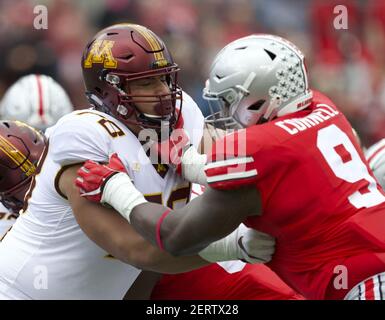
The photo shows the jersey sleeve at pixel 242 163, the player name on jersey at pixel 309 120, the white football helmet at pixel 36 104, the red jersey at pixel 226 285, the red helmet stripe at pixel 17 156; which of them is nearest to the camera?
the jersey sleeve at pixel 242 163

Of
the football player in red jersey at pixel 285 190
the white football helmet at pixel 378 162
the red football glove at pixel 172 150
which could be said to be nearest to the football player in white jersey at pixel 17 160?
the red football glove at pixel 172 150

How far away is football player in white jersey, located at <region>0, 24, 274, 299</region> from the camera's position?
400cm

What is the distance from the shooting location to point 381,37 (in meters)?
10.7

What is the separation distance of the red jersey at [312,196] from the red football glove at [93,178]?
0.46 meters

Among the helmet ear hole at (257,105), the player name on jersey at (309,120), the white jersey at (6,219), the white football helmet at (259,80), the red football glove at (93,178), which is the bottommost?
the white jersey at (6,219)

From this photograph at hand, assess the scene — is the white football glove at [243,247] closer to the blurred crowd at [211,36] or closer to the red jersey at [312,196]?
the red jersey at [312,196]

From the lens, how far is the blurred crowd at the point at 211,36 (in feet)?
30.4

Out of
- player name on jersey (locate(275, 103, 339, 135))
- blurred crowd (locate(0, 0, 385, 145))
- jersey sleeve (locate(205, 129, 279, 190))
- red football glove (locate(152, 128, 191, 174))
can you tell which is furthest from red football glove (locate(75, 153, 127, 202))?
blurred crowd (locate(0, 0, 385, 145))

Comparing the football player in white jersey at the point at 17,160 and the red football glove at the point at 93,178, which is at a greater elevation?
the red football glove at the point at 93,178

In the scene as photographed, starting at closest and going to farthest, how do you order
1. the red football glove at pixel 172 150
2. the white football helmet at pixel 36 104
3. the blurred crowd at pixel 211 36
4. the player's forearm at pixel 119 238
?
1. the player's forearm at pixel 119 238
2. the red football glove at pixel 172 150
3. the white football helmet at pixel 36 104
4. the blurred crowd at pixel 211 36

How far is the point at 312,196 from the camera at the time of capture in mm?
3584

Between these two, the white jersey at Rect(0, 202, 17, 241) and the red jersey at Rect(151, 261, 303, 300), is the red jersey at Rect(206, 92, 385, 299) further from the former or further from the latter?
the white jersey at Rect(0, 202, 17, 241)
